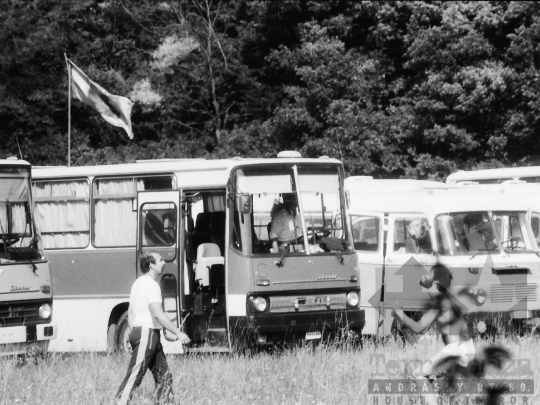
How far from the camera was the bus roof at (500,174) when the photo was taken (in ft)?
71.4

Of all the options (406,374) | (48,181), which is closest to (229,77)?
(48,181)

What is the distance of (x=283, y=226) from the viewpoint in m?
14.3

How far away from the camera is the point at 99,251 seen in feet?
52.5

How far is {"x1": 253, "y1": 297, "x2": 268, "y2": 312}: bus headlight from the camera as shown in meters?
13.9

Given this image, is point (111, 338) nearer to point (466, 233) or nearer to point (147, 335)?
point (466, 233)

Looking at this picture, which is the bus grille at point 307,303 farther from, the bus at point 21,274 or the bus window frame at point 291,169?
the bus at point 21,274

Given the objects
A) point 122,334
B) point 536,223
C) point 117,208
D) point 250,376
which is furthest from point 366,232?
point 250,376

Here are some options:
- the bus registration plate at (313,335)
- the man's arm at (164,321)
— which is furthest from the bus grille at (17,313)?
the man's arm at (164,321)

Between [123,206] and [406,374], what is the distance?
21.0 feet

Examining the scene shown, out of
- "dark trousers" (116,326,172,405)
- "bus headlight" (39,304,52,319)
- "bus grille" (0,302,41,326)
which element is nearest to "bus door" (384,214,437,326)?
"bus headlight" (39,304,52,319)

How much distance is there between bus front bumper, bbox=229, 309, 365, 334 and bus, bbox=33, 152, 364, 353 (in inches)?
0.7

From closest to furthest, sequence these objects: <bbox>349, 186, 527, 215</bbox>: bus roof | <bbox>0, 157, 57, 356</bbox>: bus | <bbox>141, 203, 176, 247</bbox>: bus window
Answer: <bbox>0, 157, 57, 356</bbox>: bus < <bbox>141, 203, 176, 247</bbox>: bus window < <bbox>349, 186, 527, 215</bbox>: bus roof

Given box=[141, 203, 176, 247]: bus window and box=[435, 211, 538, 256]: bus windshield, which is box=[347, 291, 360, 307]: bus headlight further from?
box=[141, 203, 176, 247]: bus window

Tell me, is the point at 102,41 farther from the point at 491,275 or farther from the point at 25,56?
the point at 491,275
